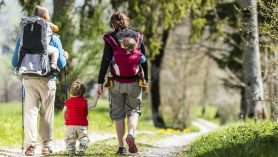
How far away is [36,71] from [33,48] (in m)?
0.31

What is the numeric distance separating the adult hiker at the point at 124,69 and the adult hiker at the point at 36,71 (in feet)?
2.37

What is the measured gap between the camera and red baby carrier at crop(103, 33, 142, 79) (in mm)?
9141

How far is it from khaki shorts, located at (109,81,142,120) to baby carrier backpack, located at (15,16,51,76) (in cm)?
96

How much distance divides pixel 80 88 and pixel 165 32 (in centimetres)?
1889

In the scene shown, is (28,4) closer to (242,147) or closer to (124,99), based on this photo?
(124,99)

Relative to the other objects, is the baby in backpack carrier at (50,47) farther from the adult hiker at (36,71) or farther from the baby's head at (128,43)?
the baby's head at (128,43)

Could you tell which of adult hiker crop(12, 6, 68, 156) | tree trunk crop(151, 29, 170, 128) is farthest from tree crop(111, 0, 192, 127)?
adult hiker crop(12, 6, 68, 156)

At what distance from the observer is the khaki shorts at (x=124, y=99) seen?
9211 millimetres

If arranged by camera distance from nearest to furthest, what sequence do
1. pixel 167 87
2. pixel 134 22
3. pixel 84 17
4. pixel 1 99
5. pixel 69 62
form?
1. pixel 69 62
2. pixel 84 17
3. pixel 134 22
4. pixel 167 87
5. pixel 1 99

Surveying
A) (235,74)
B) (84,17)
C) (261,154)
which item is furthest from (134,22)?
(261,154)

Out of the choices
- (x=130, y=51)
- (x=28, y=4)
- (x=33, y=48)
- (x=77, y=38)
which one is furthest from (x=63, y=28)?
(x=130, y=51)

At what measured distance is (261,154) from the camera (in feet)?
24.5

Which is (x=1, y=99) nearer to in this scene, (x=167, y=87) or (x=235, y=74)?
(x=167, y=87)

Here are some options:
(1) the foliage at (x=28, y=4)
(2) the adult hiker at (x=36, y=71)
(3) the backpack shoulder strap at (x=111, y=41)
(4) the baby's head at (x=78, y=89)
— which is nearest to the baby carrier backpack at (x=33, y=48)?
(2) the adult hiker at (x=36, y=71)
